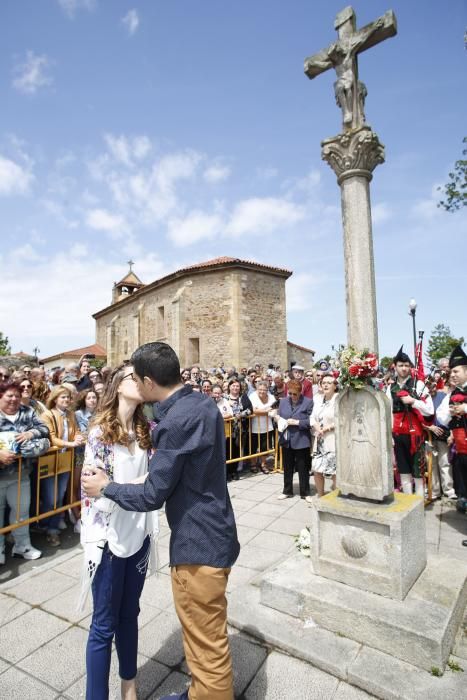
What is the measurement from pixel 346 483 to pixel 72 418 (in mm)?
3632

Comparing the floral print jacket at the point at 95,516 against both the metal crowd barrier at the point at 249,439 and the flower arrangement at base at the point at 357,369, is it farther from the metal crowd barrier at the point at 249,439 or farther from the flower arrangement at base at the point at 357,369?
the metal crowd barrier at the point at 249,439

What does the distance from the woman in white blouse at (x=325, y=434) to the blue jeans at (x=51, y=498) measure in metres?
3.39

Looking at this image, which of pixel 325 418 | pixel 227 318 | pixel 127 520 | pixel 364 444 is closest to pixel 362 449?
pixel 364 444

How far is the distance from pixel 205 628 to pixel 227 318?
71.0 feet

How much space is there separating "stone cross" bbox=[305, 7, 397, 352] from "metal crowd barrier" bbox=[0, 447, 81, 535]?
3.95 metres

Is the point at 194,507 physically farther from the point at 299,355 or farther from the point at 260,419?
the point at 299,355

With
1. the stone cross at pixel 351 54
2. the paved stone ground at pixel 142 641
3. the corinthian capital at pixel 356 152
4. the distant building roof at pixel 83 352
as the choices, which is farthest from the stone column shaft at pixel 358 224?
the distant building roof at pixel 83 352

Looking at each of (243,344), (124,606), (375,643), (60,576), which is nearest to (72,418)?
(60,576)

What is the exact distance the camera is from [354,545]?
3.10 m

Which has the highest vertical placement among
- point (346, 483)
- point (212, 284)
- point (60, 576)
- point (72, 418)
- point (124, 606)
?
point (212, 284)

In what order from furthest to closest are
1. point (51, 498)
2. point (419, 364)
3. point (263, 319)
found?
1. point (263, 319)
2. point (419, 364)
3. point (51, 498)

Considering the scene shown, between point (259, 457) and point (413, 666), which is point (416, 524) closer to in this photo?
point (413, 666)

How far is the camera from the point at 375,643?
2.67m

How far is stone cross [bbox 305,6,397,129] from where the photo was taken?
526 cm
